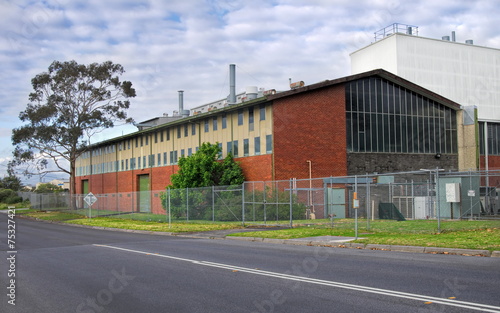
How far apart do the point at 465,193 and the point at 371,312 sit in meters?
22.8

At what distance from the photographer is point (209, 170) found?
38.9 meters

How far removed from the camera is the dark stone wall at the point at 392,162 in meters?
37.9

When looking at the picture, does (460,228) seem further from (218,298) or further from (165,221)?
(165,221)

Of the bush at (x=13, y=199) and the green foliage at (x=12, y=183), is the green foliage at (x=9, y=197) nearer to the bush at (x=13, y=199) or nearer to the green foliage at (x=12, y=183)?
the bush at (x=13, y=199)

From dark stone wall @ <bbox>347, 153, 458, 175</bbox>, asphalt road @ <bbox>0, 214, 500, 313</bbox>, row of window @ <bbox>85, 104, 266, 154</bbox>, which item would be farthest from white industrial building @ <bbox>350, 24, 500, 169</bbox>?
asphalt road @ <bbox>0, 214, 500, 313</bbox>

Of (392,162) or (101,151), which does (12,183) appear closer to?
(101,151)

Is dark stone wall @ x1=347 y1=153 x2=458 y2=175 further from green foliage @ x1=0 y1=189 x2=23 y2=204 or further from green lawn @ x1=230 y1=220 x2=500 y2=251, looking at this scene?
green foliage @ x1=0 y1=189 x2=23 y2=204

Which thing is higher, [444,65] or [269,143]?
[444,65]

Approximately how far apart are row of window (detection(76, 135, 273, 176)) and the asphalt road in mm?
22779

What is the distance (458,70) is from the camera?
6178cm

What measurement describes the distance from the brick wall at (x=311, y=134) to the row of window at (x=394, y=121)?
40.4 inches

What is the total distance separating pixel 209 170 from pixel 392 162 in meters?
14.6

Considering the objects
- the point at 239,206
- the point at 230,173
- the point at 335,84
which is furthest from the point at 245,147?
the point at 239,206

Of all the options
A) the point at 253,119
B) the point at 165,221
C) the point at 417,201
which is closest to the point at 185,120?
the point at 253,119
